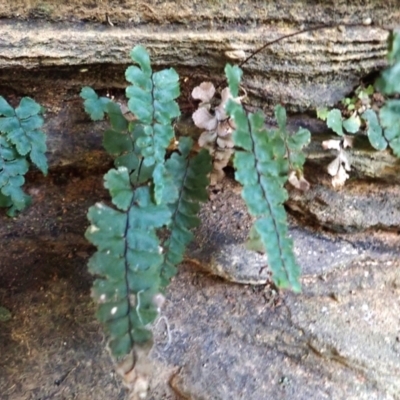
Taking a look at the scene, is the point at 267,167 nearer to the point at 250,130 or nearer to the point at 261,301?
the point at 250,130

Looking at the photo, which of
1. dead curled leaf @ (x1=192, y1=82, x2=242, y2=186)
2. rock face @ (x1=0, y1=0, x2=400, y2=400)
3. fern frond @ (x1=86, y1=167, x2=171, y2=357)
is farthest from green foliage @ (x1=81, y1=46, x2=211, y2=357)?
rock face @ (x1=0, y1=0, x2=400, y2=400)

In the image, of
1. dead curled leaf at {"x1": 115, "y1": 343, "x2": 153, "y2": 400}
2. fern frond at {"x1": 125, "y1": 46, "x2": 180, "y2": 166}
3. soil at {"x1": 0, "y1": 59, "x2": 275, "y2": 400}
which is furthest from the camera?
soil at {"x1": 0, "y1": 59, "x2": 275, "y2": 400}

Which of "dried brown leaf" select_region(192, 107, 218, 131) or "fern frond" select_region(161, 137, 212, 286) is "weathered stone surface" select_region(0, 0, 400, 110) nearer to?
"dried brown leaf" select_region(192, 107, 218, 131)

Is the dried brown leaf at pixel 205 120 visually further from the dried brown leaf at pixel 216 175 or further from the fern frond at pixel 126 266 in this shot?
the fern frond at pixel 126 266

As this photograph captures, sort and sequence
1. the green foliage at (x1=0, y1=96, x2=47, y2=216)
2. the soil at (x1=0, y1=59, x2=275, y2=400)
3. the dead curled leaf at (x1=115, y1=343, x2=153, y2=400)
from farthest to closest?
1. the soil at (x1=0, y1=59, x2=275, y2=400)
2. the green foliage at (x1=0, y1=96, x2=47, y2=216)
3. the dead curled leaf at (x1=115, y1=343, x2=153, y2=400)

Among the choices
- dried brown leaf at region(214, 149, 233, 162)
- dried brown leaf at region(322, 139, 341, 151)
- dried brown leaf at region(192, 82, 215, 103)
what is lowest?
dried brown leaf at region(214, 149, 233, 162)

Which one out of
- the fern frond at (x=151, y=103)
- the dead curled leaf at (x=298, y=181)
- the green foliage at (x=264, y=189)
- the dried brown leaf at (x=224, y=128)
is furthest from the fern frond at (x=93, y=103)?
the dead curled leaf at (x=298, y=181)

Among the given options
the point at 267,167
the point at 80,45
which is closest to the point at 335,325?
the point at 267,167
